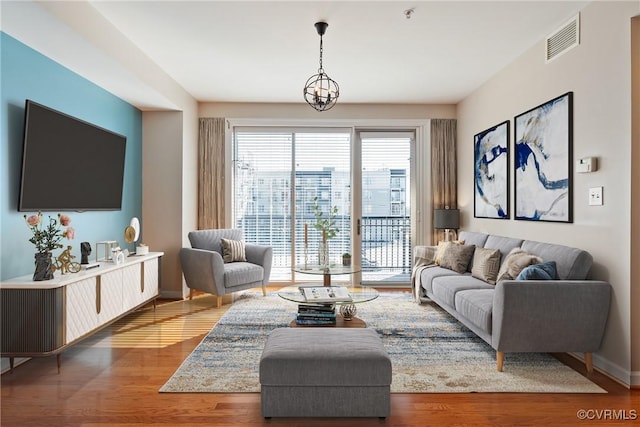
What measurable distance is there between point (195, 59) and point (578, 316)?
161 inches

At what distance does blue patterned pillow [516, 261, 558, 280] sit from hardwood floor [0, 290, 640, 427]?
0.70 meters

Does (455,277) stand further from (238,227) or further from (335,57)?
(238,227)

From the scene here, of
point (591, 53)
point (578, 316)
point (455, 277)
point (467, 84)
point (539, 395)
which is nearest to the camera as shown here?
point (539, 395)

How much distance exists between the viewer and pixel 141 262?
4309 mm

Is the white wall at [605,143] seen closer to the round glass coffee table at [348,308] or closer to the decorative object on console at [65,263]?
the round glass coffee table at [348,308]

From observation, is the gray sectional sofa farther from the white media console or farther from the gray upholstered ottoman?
the white media console

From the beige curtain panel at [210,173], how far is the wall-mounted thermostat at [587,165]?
4.48 meters

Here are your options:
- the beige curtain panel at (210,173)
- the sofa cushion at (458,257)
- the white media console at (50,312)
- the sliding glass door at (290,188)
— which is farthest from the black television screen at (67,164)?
the sofa cushion at (458,257)

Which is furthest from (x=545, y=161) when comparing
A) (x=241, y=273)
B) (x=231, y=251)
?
(x=231, y=251)

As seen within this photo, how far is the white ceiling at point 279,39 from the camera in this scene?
10.5 ft

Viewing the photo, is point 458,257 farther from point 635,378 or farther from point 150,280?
point 150,280

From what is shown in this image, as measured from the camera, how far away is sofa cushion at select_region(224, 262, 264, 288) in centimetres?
497

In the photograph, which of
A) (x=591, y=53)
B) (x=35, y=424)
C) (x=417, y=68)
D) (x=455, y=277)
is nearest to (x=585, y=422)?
(x=455, y=277)

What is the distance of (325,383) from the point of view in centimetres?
229
